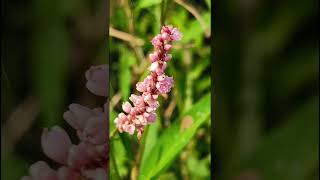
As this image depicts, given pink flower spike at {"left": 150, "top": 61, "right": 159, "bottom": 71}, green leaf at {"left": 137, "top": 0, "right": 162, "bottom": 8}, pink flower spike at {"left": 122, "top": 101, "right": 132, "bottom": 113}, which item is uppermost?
green leaf at {"left": 137, "top": 0, "right": 162, "bottom": 8}

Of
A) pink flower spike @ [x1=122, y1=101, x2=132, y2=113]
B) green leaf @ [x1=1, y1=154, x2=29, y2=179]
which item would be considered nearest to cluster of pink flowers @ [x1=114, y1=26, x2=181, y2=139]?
pink flower spike @ [x1=122, y1=101, x2=132, y2=113]

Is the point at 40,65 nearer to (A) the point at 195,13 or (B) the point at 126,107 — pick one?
(B) the point at 126,107

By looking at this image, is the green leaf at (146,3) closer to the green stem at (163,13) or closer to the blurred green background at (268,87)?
the green stem at (163,13)

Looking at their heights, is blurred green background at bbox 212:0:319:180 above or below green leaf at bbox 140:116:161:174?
above

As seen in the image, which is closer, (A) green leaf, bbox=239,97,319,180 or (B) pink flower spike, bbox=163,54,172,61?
(A) green leaf, bbox=239,97,319,180

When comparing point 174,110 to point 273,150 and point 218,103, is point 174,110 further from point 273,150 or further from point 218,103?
point 273,150

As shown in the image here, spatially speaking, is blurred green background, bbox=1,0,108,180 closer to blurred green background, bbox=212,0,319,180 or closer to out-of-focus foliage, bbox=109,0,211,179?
out-of-focus foliage, bbox=109,0,211,179
